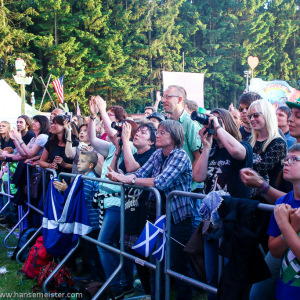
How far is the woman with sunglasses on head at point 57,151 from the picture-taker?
16.0 ft

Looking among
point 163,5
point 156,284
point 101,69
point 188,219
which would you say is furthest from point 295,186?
point 163,5

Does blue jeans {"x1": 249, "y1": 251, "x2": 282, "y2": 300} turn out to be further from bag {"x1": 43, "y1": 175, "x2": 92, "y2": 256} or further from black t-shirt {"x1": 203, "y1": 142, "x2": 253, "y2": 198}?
bag {"x1": 43, "y1": 175, "x2": 92, "y2": 256}

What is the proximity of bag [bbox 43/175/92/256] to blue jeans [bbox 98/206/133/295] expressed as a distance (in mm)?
307

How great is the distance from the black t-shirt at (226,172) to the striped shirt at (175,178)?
220mm

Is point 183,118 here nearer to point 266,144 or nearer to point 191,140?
point 191,140

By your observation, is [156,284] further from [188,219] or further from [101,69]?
[101,69]

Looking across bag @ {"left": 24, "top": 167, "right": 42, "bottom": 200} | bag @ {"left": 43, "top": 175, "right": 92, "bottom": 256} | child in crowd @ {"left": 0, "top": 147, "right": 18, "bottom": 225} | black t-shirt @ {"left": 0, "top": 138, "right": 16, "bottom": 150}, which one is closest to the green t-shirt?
bag @ {"left": 43, "top": 175, "right": 92, "bottom": 256}

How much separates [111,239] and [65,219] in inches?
25.3

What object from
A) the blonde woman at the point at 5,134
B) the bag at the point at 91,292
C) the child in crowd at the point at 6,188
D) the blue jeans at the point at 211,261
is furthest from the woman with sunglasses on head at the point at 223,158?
the blonde woman at the point at 5,134

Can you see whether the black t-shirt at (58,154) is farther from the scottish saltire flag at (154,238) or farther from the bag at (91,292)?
the scottish saltire flag at (154,238)

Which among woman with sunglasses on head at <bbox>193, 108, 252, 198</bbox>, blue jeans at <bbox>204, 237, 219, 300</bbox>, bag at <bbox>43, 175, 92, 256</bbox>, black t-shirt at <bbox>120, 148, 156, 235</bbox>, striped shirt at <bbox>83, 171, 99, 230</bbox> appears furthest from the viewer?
striped shirt at <bbox>83, 171, 99, 230</bbox>

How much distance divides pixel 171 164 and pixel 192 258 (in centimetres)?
85

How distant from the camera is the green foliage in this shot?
99.2 feet

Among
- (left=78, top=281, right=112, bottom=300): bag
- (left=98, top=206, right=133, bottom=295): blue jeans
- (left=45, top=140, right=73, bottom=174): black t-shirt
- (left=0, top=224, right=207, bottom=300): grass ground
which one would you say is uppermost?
(left=45, top=140, right=73, bottom=174): black t-shirt
